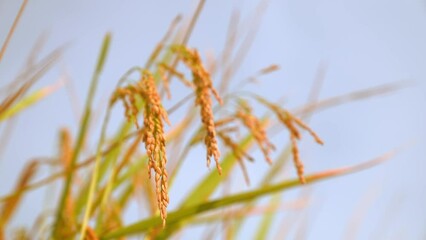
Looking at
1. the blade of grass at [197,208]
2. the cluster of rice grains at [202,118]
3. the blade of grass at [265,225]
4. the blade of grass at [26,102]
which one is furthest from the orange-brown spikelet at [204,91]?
the blade of grass at [265,225]

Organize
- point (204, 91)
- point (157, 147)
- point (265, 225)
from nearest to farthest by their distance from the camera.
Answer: point (157, 147)
point (204, 91)
point (265, 225)

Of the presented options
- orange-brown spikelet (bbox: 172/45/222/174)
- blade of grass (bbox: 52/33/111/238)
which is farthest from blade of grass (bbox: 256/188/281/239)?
orange-brown spikelet (bbox: 172/45/222/174)

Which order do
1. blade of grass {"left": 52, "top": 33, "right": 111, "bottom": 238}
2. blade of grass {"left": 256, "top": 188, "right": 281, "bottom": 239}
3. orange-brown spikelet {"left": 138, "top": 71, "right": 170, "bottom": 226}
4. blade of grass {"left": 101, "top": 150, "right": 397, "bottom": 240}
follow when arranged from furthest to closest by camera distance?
blade of grass {"left": 256, "top": 188, "right": 281, "bottom": 239} < blade of grass {"left": 52, "top": 33, "right": 111, "bottom": 238} < blade of grass {"left": 101, "top": 150, "right": 397, "bottom": 240} < orange-brown spikelet {"left": 138, "top": 71, "right": 170, "bottom": 226}

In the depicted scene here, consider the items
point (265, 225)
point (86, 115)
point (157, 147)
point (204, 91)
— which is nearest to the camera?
point (157, 147)

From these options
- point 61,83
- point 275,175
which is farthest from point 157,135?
point 61,83

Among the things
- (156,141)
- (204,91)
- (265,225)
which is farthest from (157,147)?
(265,225)

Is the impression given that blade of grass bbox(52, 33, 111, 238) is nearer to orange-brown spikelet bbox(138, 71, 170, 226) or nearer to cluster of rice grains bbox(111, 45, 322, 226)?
cluster of rice grains bbox(111, 45, 322, 226)

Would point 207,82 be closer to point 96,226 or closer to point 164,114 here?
point 164,114

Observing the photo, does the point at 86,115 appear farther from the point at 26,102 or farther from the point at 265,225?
the point at 265,225

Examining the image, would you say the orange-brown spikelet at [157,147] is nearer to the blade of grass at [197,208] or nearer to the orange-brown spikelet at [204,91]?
the orange-brown spikelet at [204,91]
